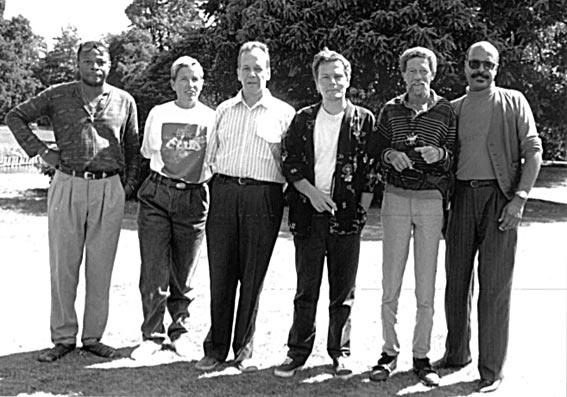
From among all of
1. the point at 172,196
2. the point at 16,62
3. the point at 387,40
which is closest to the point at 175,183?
the point at 172,196

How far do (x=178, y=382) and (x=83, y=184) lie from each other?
1573 mm

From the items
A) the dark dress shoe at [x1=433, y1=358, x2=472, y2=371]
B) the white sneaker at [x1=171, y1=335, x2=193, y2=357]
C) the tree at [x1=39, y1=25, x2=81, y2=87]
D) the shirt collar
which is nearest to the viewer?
the shirt collar

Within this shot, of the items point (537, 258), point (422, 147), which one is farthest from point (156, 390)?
point (537, 258)

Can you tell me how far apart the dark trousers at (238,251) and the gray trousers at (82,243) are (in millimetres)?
828

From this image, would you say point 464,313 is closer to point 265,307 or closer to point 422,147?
point 422,147

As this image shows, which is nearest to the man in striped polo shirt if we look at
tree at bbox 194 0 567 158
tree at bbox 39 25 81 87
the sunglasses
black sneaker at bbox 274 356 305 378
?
black sneaker at bbox 274 356 305 378

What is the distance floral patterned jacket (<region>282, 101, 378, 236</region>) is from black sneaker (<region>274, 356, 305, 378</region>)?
903 mm

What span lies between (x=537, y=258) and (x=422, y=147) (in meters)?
5.69

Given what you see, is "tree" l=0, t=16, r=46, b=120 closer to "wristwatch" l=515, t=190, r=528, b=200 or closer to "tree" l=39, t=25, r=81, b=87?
"tree" l=39, t=25, r=81, b=87

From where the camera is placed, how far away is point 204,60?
18.8 meters

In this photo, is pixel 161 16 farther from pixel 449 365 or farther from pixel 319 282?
pixel 449 365

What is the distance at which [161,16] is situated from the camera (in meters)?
33.8

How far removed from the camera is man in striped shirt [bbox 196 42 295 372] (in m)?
4.91

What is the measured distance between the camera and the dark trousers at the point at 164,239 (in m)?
5.30
